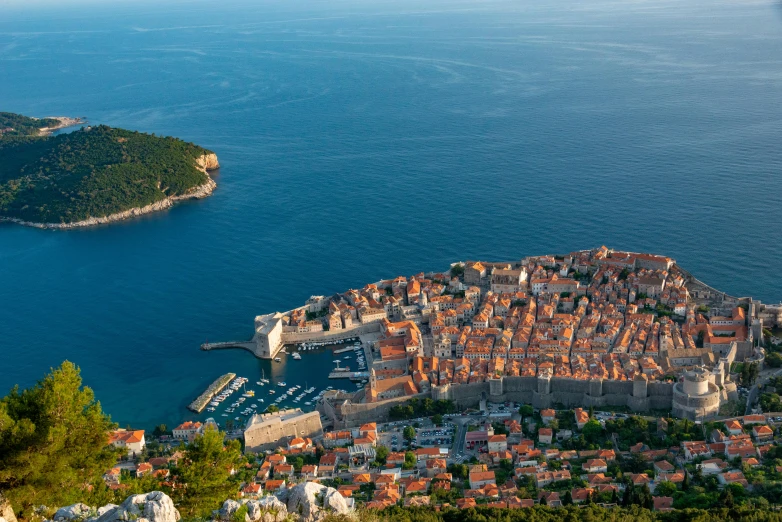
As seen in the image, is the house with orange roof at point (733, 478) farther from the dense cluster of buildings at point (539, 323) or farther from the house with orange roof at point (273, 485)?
the house with orange roof at point (273, 485)

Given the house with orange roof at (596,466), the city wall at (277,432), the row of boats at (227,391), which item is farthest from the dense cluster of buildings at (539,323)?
the house with orange roof at (596,466)

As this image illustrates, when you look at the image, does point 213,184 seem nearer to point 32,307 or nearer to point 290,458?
point 32,307

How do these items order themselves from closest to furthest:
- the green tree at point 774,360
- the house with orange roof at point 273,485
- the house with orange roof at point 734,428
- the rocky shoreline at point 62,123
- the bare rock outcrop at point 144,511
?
the bare rock outcrop at point 144,511 → the house with orange roof at point 273,485 → the house with orange roof at point 734,428 → the green tree at point 774,360 → the rocky shoreline at point 62,123

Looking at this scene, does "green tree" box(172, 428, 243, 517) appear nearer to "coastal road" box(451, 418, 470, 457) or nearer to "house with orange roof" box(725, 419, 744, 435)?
"coastal road" box(451, 418, 470, 457)

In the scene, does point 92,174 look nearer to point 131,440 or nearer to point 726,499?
point 131,440

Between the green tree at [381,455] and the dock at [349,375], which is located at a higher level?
the green tree at [381,455]

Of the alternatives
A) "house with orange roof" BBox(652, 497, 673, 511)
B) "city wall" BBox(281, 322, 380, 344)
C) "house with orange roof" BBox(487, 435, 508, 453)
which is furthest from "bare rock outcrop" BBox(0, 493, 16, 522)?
"city wall" BBox(281, 322, 380, 344)

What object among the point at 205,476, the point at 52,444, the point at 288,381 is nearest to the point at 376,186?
the point at 288,381
